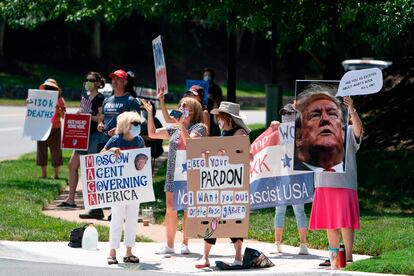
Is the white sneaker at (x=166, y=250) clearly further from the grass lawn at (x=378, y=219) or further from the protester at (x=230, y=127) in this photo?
the grass lawn at (x=378, y=219)

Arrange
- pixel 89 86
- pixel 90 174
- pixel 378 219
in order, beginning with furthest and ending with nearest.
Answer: pixel 89 86, pixel 378 219, pixel 90 174

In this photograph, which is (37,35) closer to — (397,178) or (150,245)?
(397,178)

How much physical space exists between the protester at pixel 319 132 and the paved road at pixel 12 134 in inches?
539

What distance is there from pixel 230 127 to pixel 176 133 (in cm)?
84

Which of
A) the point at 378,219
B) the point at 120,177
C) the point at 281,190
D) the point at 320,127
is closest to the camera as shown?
the point at 320,127

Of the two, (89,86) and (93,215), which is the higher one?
(89,86)

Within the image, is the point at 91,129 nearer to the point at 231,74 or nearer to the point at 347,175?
the point at 347,175

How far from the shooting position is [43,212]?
15.3 meters

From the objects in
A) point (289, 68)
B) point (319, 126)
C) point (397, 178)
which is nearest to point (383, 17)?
point (397, 178)

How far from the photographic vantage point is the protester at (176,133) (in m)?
11.9

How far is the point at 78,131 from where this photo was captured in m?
15.8

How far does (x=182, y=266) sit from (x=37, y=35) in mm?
46401

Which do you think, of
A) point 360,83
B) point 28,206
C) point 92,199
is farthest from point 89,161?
point 28,206

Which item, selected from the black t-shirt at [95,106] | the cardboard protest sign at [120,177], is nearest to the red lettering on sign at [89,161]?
the cardboard protest sign at [120,177]
